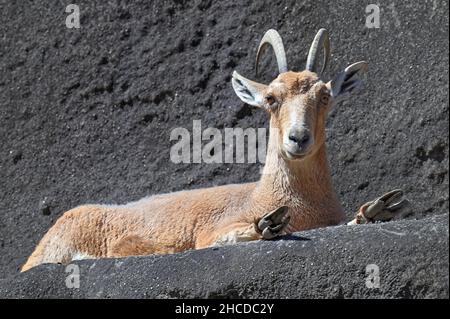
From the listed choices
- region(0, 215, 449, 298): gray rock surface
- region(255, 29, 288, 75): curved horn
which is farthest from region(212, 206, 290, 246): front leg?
region(255, 29, 288, 75): curved horn

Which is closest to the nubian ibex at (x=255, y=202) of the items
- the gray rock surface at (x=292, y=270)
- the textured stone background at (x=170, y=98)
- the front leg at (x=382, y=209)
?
the front leg at (x=382, y=209)

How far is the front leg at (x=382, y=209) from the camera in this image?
11.8 metres

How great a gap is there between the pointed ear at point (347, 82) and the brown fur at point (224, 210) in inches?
11.6

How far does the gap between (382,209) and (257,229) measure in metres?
1.04

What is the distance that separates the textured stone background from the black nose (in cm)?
249

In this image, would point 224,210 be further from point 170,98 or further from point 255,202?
point 170,98

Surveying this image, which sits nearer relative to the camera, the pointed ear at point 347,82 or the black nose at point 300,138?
the black nose at point 300,138

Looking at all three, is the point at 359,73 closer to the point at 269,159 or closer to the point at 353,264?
the point at 269,159

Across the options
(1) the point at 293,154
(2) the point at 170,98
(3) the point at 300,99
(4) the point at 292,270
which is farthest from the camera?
(2) the point at 170,98

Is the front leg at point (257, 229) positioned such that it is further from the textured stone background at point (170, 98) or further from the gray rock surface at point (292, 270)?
the textured stone background at point (170, 98)

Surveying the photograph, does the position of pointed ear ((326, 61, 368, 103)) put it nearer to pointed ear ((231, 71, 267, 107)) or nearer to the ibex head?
the ibex head

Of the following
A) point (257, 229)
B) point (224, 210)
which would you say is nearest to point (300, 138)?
point (224, 210)

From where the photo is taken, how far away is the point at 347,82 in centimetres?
1384

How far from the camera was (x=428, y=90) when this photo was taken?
15.2m
